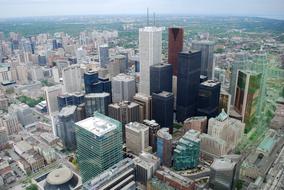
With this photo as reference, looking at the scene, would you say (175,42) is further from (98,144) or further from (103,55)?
(103,55)

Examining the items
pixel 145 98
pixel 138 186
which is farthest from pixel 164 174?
pixel 145 98

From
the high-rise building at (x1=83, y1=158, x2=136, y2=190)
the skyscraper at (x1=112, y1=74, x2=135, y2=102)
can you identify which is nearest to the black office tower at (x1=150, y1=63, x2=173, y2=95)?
the skyscraper at (x1=112, y1=74, x2=135, y2=102)

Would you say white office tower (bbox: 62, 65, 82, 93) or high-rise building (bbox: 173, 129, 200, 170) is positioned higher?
white office tower (bbox: 62, 65, 82, 93)

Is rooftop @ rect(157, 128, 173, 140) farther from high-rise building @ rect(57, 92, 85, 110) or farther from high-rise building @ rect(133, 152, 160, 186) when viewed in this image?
high-rise building @ rect(57, 92, 85, 110)

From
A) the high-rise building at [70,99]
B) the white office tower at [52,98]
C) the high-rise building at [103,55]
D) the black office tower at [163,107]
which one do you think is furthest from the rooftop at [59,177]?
the high-rise building at [103,55]

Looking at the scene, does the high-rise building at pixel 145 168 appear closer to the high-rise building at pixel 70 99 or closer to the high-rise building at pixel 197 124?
the high-rise building at pixel 197 124

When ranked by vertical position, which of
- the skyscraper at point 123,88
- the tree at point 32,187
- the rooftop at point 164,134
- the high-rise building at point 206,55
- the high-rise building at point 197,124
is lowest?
the tree at point 32,187
